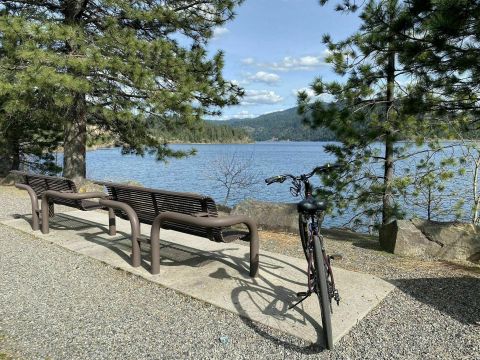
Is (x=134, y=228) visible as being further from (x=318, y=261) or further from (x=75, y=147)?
(x=75, y=147)

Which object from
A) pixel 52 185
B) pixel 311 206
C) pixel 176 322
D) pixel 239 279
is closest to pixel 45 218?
pixel 52 185

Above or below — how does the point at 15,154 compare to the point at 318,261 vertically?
above

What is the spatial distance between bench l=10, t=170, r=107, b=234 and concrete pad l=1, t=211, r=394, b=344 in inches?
12.4

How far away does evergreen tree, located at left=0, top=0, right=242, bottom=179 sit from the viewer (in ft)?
27.7

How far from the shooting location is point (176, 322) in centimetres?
343

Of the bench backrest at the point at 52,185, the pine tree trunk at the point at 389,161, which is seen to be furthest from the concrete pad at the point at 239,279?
the pine tree trunk at the point at 389,161

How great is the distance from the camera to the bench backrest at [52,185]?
19.5 ft

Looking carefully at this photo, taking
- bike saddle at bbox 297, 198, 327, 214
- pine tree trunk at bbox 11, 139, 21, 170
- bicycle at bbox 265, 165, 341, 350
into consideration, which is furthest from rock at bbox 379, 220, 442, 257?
pine tree trunk at bbox 11, 139, 21, 170

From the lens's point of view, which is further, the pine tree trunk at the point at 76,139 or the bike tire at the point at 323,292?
the pine tree trunk at the point at 76,139

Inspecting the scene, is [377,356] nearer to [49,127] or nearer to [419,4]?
[419,4]

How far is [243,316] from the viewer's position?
349 cm

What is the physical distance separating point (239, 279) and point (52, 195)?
124 inches

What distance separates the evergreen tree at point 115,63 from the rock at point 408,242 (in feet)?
18.7

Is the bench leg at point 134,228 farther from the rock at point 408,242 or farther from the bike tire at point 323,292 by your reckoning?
the rock at point 408,242
